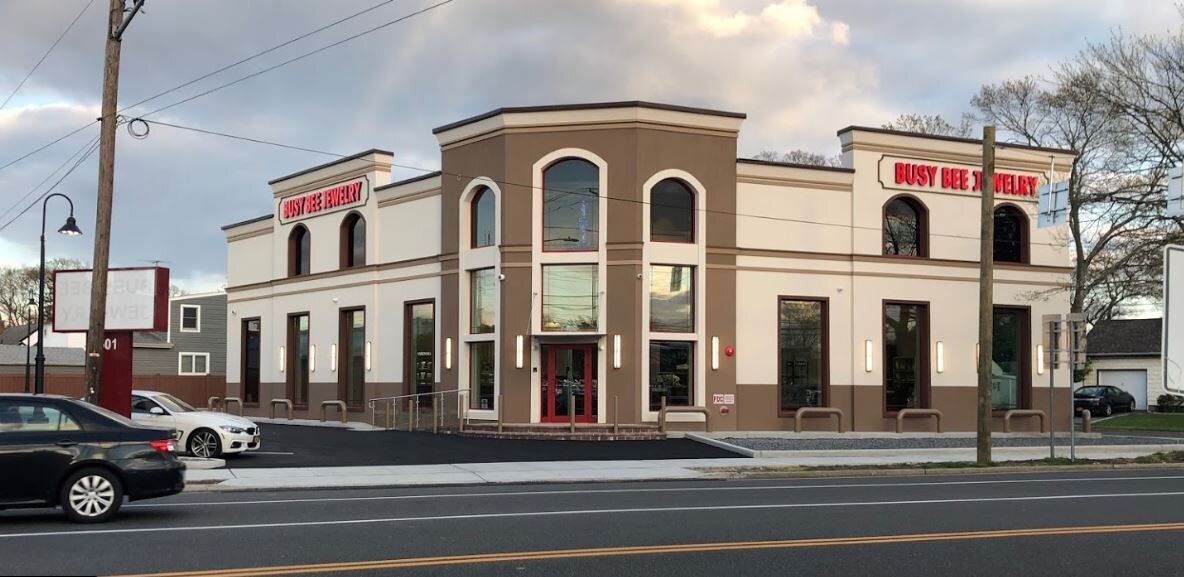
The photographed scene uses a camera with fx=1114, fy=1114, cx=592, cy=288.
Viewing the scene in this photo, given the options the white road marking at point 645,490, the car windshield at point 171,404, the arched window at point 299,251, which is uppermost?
the arched window at point 299,251

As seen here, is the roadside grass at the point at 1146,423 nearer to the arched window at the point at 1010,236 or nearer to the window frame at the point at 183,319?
the arched window at the point at 1010,236

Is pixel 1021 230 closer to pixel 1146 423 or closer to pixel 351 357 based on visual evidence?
pixel 1146 423

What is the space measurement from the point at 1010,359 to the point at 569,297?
1350 centimetres

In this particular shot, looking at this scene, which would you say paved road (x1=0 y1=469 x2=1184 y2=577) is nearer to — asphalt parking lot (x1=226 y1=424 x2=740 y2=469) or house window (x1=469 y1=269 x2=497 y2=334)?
asphalt parking lot (x1=226 y1=424 x2=740 y2=469)

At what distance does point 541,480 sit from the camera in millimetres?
18594

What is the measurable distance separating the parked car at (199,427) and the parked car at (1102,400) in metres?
39.5

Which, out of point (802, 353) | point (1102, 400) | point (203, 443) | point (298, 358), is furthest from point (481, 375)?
point (1102, 400)

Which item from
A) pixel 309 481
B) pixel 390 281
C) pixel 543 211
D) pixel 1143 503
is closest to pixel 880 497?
pixel 1143 503

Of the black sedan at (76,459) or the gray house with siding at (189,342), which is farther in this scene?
the gray house with siding at (189,342)

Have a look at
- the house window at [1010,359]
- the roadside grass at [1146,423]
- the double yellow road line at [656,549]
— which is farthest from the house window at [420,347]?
the roadside grass at [1146,423]

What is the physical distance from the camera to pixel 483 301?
29.7 meters

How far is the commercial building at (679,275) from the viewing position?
28312mm

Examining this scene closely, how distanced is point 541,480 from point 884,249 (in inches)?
626

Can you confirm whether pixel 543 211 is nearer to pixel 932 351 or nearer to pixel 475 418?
pixel 475 418
